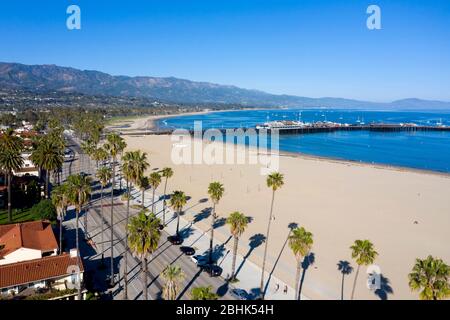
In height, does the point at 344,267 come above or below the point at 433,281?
below

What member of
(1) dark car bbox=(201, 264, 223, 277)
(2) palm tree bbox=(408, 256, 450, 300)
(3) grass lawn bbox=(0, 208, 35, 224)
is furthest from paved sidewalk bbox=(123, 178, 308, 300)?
(3) grass lawn bbox=(0, 208, 35, 224)

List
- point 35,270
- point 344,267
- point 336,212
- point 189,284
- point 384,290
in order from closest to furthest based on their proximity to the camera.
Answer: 1. point 35,270
2. point 189,284
3. point 384,290
4. point 344,267
5. point 336,212

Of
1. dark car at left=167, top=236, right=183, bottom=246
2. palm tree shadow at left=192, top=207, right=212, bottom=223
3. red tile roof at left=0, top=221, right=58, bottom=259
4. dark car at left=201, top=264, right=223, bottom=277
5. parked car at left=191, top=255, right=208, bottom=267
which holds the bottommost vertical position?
dark car at left=201, top=264, right=223, bottom=277

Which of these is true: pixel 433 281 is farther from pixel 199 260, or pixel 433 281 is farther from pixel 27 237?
pixel 27 237

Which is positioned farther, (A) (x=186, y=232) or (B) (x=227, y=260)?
(A) (x=186, y=232)

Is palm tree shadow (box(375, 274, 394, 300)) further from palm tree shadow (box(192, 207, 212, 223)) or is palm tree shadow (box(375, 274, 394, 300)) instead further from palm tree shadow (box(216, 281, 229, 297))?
palm tree shadow (box(192, 207, 212, 223))

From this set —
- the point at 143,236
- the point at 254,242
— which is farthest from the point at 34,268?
the point at 254,242
